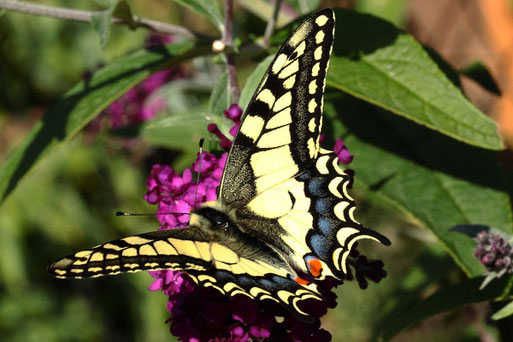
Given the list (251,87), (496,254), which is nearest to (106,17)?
(251,87)

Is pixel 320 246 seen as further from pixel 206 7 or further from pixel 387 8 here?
pixel 387 8

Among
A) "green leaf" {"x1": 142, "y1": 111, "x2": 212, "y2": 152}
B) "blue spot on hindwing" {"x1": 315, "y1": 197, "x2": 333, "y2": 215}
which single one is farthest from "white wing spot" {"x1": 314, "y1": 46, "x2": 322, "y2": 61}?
"green leaf" {"x1": 142, "y1": 111, "x2": 212, "y2": 152}

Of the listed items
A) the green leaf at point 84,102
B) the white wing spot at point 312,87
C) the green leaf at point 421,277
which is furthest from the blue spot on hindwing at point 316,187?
the green leaf at point 421,277

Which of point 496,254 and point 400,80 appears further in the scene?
point 400,80

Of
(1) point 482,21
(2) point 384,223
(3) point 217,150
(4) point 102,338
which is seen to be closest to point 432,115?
(3) point 217,150

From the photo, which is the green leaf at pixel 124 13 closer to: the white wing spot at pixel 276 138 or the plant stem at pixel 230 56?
the plant stem at pixel 230 56

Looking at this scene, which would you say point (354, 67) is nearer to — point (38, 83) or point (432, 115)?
point (432, 115)

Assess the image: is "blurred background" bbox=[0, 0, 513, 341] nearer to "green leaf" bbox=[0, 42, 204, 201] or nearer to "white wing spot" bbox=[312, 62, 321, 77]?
"green leaf" bbox=[0, 42, 204, 201]
